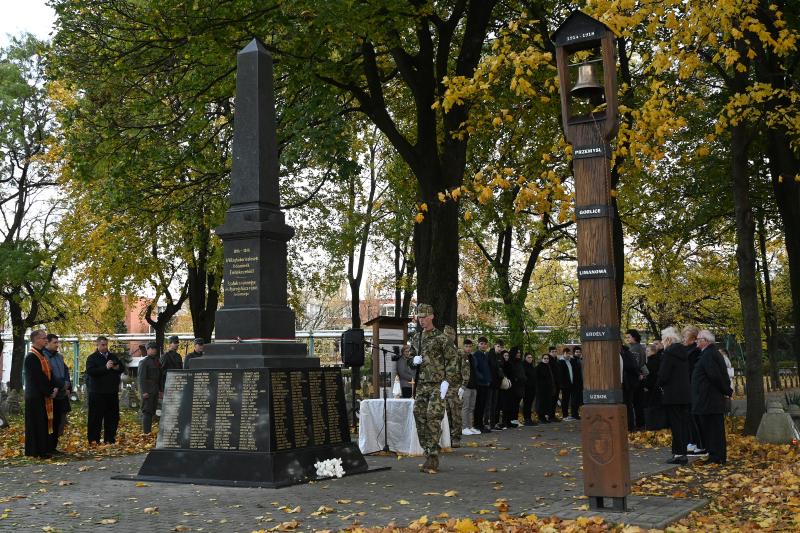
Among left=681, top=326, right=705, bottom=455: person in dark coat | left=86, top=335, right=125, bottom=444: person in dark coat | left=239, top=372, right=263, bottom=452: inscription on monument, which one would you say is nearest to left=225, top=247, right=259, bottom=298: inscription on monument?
left=239, top=372, right=263, bottom=452: inscription on monument

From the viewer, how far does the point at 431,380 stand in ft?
40.4

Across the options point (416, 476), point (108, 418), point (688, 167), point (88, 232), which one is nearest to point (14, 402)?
point (88, 232)

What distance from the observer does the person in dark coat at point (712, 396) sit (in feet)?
41.2

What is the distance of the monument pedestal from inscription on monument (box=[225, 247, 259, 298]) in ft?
3.71

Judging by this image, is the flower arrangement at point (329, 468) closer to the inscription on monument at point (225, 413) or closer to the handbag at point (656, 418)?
the inscription on monument at point (225, 413)

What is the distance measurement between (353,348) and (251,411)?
5.17 m

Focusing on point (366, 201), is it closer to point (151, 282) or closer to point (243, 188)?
point (151, 282)

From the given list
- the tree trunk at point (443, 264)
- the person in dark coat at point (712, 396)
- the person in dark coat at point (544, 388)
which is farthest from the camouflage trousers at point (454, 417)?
the person in dark coat at point (544, 388)

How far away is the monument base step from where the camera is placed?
35.2 feet

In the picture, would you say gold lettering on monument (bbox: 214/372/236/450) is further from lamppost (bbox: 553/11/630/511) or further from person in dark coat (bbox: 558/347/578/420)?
person in dark coat (bbox: 558/347/578/420)

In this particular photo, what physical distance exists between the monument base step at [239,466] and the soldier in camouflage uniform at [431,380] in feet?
3.28

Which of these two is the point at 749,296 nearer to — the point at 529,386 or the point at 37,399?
the point at 529,386

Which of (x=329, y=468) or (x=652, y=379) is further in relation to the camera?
(x=652, y=379)

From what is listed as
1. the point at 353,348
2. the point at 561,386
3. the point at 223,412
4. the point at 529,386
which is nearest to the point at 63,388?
the point at 353,348
